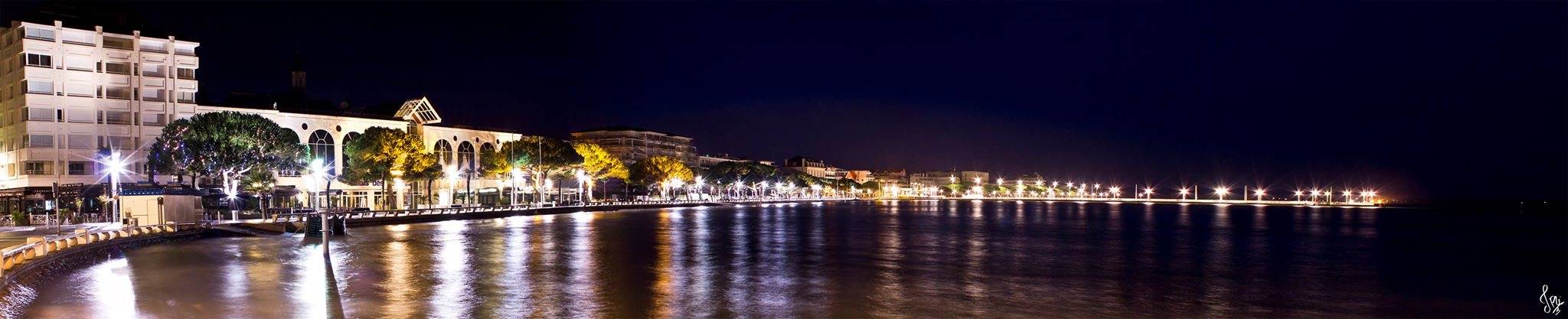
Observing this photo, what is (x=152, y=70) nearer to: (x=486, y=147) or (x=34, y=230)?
(x=486, y=147)

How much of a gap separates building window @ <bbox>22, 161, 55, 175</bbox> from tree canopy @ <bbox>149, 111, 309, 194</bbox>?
1072 cm

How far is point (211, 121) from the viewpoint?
215 ft

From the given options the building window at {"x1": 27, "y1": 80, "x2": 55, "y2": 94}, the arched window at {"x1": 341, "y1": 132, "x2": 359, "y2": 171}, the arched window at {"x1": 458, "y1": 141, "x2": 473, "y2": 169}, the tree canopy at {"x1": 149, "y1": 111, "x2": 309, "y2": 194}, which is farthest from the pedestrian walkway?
the arched window at {"x1": 458, "y1": 141, "x2": 473, "y2": 169}

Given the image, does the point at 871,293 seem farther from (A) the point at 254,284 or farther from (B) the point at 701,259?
(A) the point at 254,284

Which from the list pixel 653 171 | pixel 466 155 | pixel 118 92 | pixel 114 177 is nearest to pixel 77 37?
pixel 118 92

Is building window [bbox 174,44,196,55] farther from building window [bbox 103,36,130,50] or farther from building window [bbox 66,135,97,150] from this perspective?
building window [bbox 66,135,97,150]

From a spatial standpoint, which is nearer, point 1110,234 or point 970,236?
point 970,236

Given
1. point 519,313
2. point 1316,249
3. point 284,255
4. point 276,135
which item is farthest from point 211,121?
point 1316,249

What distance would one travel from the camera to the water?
20.4 metres

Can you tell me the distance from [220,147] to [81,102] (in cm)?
1872

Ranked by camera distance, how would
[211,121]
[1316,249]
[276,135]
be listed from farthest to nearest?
1. [276,135]
2. [211,121]
3. [1316,249]

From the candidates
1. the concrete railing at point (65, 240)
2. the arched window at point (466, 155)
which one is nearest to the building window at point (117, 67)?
the arched window at point (466, 155)

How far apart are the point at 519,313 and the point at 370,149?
66.8 meters

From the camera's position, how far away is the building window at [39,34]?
237 ft
